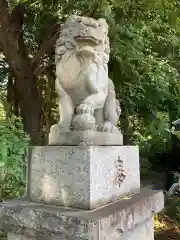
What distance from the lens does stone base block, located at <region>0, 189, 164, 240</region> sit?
5.24ft

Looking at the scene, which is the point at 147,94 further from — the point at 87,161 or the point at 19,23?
the point at 87,161

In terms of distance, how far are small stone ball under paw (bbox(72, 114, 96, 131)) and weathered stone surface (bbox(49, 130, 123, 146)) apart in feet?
0.13

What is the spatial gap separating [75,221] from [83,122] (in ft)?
2.12

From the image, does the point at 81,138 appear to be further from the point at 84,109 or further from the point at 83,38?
the point at 83,38

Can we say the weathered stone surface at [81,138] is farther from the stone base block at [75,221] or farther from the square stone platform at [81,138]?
the stone base block at [75,221]

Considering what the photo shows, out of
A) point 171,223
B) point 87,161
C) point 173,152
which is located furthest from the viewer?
point 173,152

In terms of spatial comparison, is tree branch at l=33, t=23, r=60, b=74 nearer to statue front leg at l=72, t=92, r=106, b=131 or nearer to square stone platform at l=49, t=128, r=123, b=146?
statue front leg at l=72, t=92, r=106, b=131

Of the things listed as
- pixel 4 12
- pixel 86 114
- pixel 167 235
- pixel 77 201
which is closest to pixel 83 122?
pixel 86 114

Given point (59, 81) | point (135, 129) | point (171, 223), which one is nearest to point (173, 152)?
point (135, 129)

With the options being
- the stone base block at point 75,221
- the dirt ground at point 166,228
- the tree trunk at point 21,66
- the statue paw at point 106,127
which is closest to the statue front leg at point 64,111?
the statue paw at point 106,127

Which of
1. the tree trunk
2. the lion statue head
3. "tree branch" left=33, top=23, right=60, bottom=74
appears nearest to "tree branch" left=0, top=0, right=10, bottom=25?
the tree trunk

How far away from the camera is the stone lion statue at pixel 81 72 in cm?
202

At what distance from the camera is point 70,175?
1.83 meters

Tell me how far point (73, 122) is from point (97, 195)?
526 millimetres
